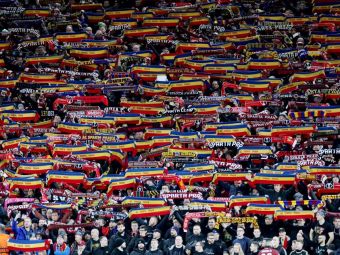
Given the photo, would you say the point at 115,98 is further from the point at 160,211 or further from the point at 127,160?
the point at 160,211

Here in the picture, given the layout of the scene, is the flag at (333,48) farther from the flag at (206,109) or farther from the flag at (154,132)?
the flag at (154,132)

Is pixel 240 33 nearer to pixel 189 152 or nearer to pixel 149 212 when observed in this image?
pixel 189 152

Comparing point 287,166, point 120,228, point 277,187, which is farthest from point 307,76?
point 120,228

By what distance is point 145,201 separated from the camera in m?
60.3

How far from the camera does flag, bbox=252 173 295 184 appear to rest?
61188mm

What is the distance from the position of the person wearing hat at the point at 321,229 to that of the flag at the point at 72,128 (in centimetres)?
1038

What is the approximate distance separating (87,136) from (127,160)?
2070 mm

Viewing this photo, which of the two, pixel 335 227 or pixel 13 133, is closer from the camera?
pixel 335 227

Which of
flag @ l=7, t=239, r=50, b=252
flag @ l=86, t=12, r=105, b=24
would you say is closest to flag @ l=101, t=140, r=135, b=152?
flag @ l=7, t=239, r=50, b=252

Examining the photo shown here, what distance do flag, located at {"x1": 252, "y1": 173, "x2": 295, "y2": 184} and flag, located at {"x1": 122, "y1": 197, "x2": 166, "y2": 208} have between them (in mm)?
3037

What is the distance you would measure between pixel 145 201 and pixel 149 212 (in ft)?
2.48

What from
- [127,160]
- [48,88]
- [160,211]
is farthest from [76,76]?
[160,211]

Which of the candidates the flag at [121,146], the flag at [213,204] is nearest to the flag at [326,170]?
the flag at [213,204]

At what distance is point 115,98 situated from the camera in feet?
225
